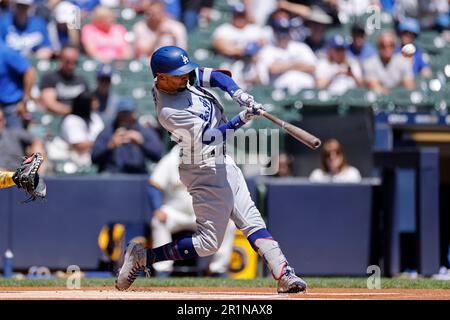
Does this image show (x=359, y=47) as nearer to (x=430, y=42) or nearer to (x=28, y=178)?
(x=430, y=42)

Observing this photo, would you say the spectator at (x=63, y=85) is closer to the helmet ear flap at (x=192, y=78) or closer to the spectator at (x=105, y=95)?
the spectator at (x=105, y=95)

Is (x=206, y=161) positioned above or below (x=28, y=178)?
above

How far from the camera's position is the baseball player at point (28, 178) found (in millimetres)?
7582

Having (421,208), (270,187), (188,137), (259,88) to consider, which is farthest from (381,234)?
(188,137)

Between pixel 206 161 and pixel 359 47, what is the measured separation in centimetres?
674

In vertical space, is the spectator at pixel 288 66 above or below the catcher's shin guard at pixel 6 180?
above

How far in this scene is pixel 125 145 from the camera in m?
11.7

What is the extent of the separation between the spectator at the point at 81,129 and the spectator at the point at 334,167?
2465mm

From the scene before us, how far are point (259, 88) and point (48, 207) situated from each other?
2.93 metres

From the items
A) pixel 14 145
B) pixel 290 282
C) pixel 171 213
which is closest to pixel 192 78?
pixel 290 282

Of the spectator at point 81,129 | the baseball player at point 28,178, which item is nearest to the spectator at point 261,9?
the spectator at point 81,129

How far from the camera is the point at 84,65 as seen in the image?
1310cm

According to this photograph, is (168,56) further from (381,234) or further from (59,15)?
(59,15)

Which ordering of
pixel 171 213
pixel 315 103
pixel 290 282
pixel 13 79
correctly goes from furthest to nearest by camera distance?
pixel 315 103 → pixel 13 79 → pixel 171 213 → pixel 290 282
